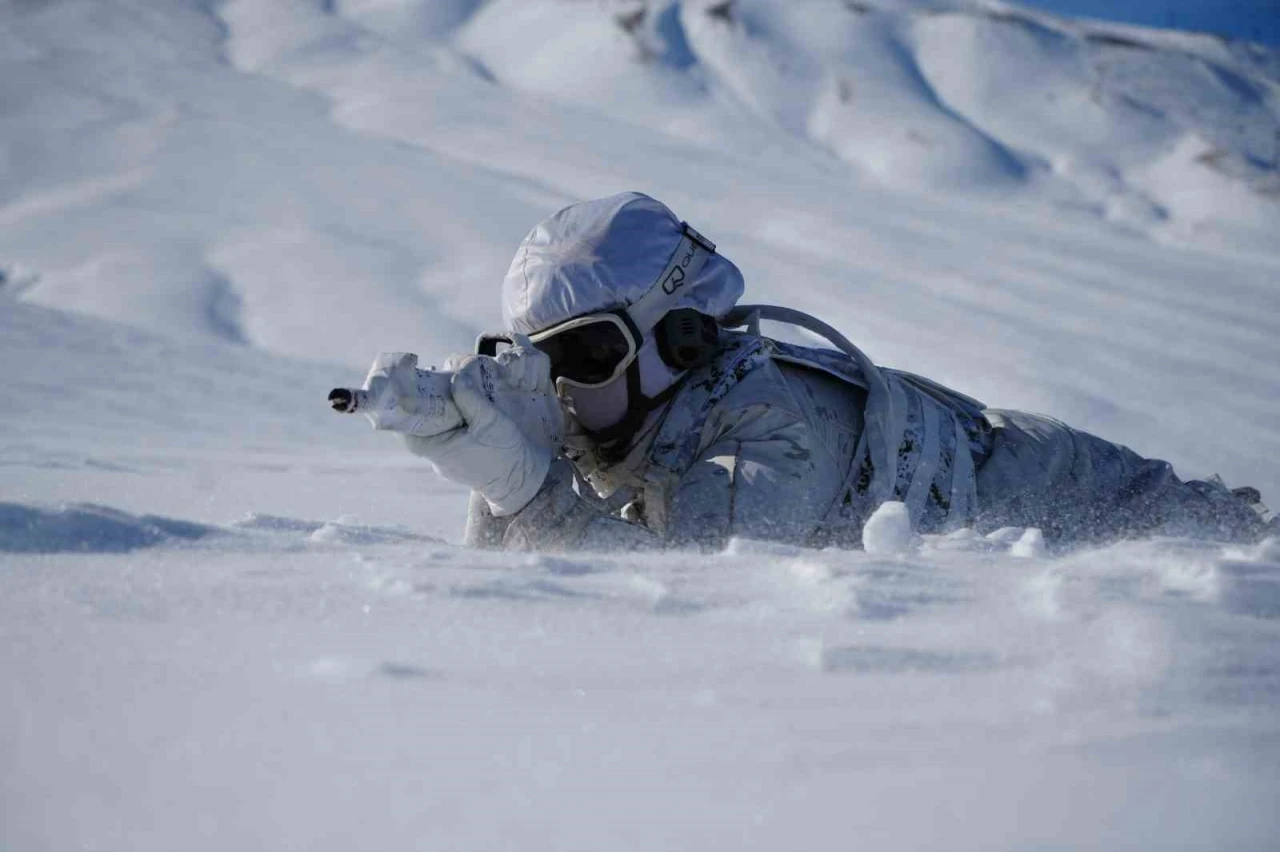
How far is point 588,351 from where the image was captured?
1.81m

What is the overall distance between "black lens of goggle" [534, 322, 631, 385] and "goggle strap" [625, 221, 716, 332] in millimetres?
42

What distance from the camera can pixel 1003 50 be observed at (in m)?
16.9

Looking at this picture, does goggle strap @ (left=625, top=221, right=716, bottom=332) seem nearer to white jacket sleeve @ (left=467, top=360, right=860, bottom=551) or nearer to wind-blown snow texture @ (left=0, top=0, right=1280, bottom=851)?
white jacket sleeve @ (left=467, top=360, right=860, bottom=551)

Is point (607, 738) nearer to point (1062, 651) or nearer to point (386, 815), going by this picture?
point (386, 815)

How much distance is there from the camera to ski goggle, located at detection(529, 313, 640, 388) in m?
1.80

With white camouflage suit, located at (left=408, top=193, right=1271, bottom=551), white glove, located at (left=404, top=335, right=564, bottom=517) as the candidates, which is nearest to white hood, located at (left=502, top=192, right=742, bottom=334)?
white camouflage suit, located at (left=408, top=193, right=1271, bottom=551)

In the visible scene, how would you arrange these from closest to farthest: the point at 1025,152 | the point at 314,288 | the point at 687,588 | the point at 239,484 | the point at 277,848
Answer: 1. the point at 277,848
2. the point at 687,588
3. the point at 239,484
4. the point at 314,288
5. the point at 1025,152

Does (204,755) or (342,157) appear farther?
(342,157)

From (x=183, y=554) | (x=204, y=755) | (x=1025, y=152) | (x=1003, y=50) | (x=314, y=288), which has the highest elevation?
(x=1003, y=50)

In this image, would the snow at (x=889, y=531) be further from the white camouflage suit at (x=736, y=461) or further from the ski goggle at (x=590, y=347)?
the ski goggle at (x=590, y=347)

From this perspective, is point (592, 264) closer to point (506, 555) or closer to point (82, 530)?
point (506, 555)

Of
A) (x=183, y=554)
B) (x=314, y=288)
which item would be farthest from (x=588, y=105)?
(x=183, y=554)

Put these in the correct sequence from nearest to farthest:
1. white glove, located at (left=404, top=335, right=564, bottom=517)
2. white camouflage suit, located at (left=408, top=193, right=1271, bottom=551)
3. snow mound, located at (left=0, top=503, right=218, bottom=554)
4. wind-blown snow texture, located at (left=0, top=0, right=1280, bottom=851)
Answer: wind-blown snow texture, located at (left=0, top=0, right=1280, bottom=851) < snow mound, located at (left=0, top=503, right=218, bottom=554) < white glove, located at (left=404, top=335, right=564, bottom=517) < white camouflage suit, located at (left=408, top=193, right=1271, bottom=551)

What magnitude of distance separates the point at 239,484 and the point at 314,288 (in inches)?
128
